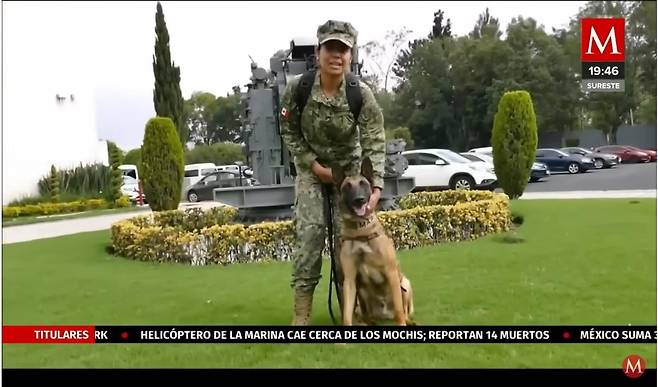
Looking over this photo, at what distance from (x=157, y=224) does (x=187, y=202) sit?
12724 millimetres

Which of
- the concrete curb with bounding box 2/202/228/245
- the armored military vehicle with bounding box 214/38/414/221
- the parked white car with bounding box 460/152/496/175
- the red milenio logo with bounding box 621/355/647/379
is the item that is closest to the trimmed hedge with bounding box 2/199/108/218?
the concrete curb with bounding box 2/202/228/245

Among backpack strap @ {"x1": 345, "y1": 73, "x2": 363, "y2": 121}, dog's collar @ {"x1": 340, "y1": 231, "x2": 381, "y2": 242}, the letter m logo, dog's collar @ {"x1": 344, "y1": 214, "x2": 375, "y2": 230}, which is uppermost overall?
the letter m logo

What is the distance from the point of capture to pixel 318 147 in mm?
4406

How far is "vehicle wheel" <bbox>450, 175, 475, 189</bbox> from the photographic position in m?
18.2

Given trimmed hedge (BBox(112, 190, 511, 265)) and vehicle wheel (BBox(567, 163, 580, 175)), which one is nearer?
trimmed hedge (BBox(112, 190, 511, 265))

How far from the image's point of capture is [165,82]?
2533 centimetres

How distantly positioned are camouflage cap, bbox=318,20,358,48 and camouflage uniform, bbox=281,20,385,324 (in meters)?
0.34

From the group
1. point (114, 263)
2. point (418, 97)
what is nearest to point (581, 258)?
→ point (114, 263)

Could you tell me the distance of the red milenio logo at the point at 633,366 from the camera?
3.55m

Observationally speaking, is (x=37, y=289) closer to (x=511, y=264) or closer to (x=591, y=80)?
(x=511, y=264)

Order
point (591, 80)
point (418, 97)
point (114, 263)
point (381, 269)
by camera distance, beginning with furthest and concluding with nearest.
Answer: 1. point (418, 97)
2. point (114, 263)
3. point (591, 80)
4. point (381, 269)

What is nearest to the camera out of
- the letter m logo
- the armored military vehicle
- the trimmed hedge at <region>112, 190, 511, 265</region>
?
the letter m logo

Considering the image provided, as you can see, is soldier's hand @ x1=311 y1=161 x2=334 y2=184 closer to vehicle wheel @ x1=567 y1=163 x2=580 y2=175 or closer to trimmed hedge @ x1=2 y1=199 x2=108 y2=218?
trimmed hedge @ x1=2 y1=199 x2=108 y2=218

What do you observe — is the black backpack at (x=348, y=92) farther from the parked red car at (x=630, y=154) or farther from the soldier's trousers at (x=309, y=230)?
the parked red car at (x=630, y=154)
